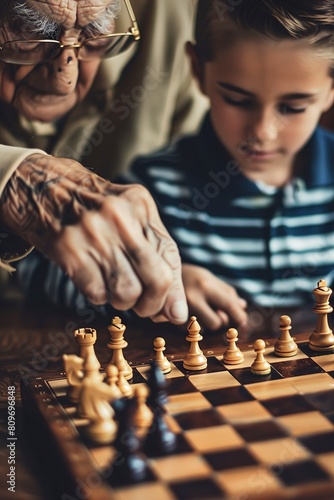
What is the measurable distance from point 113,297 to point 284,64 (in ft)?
2.64

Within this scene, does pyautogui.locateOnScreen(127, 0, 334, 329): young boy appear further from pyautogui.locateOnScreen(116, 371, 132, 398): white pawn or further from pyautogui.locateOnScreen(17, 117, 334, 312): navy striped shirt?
pyautogui.locateOnScreen(116, 371, 132, 398): white pawn

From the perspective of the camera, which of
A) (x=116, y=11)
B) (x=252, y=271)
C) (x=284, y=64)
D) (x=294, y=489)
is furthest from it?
(x=252, y=271)

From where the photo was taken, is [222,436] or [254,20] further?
[254,20]

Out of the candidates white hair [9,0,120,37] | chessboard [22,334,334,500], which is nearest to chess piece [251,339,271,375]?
chessboard [22,334,334,500]

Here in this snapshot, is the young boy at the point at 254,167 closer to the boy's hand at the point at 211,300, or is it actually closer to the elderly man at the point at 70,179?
the boy's hand at the point at 211,300

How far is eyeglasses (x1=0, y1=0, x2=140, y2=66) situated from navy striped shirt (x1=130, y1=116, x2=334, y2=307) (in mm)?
336

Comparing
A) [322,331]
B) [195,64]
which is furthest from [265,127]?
[322,331]

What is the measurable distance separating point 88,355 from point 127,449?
0.30 m

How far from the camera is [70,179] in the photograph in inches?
86.7

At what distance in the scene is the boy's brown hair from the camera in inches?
89.1

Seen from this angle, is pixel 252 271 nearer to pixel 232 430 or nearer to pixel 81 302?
pixel 81 302

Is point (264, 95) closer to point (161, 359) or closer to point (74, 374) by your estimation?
point (161, 359)

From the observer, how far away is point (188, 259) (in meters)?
2.43

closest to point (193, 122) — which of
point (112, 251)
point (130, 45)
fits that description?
point (130, 45)
